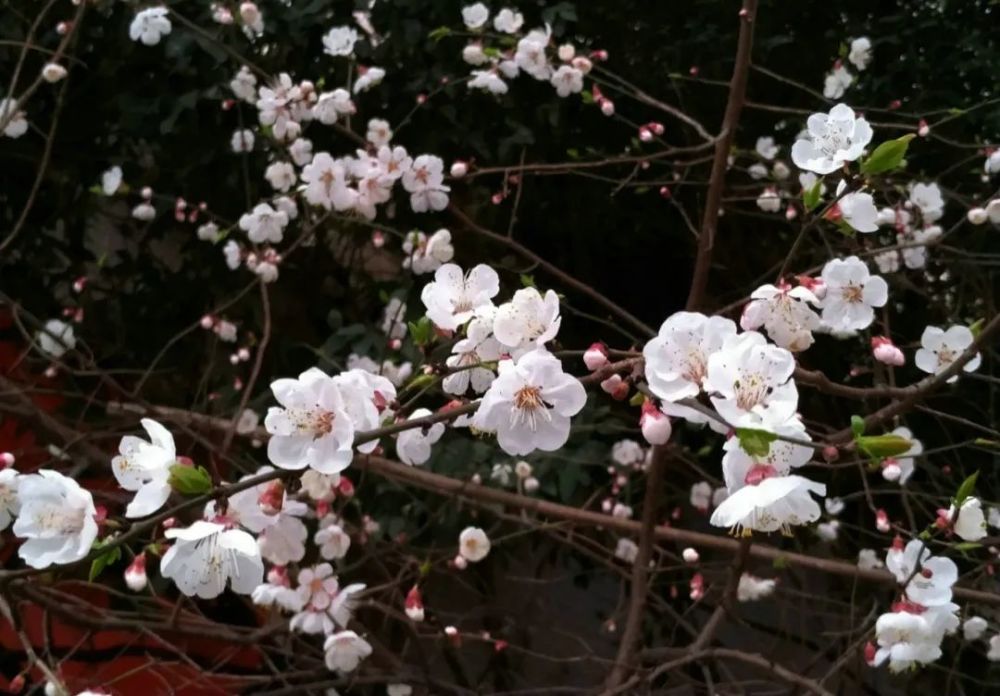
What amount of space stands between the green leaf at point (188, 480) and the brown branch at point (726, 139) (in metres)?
0.89

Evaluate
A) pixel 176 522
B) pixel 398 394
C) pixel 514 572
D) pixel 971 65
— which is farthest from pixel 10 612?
pixel 971 65

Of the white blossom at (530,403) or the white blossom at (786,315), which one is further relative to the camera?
the white blossom at (786,315)

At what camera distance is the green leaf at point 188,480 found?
2.05 ft

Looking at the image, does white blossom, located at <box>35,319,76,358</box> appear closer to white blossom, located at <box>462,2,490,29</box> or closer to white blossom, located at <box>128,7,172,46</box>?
white blossom, located at <box>128,7,172,46</box>

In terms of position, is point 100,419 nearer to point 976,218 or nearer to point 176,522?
point 176,522

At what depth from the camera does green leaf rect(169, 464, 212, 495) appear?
63cm

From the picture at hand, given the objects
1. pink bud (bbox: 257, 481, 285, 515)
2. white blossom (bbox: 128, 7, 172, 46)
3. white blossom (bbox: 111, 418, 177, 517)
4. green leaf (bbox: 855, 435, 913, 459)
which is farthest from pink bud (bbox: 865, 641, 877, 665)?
white blossom (bbox: 128, 7, 172, 46)

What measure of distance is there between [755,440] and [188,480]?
43 cm

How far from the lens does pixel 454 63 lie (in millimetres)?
2057

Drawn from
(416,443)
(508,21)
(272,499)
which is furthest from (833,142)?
(508,21)

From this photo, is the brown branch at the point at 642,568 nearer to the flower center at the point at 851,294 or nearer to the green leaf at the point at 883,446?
the flower center at the point at 851,294

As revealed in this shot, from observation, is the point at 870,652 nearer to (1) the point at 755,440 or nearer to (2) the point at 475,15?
(1) the point at 755,440

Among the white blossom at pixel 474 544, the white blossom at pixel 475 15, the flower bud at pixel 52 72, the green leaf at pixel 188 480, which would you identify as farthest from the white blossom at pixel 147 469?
the white blossom at pixel 475 15

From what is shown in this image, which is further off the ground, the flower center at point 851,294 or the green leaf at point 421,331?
the flower center at point 851,294
